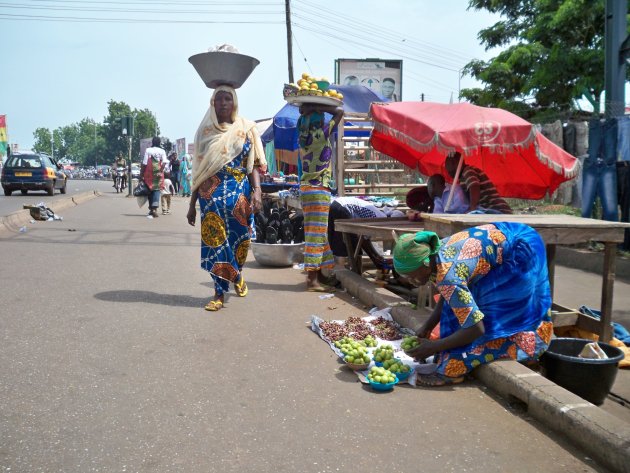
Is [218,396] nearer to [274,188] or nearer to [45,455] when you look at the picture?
[45,455]

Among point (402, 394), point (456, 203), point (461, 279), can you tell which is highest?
point (456, 203)

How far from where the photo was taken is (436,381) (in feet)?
13.2

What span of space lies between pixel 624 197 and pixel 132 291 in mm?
7237

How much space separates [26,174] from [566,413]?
25.1 meters

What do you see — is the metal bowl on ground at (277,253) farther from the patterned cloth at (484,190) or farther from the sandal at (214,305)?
the patterned cloth at (484,190)

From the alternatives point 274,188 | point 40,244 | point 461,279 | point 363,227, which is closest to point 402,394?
point 461,279

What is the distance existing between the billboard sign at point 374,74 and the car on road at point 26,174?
13801 mm

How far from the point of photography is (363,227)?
6.30 m

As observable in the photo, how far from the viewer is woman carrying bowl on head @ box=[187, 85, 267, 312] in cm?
586

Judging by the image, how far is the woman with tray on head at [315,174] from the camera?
6863 mm

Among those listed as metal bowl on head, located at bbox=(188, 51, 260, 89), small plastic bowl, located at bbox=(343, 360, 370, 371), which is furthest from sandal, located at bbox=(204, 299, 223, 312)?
metal bowl on head, located at bbox=(188, 51, 260, 89)

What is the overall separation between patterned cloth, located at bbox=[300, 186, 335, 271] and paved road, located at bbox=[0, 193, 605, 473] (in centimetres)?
85

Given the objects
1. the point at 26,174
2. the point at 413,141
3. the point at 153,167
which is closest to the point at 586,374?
the point at 413,141

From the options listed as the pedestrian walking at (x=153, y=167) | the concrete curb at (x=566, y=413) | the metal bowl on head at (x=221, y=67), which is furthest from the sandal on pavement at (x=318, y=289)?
the pedestrian walking at (x=153, y=167)
